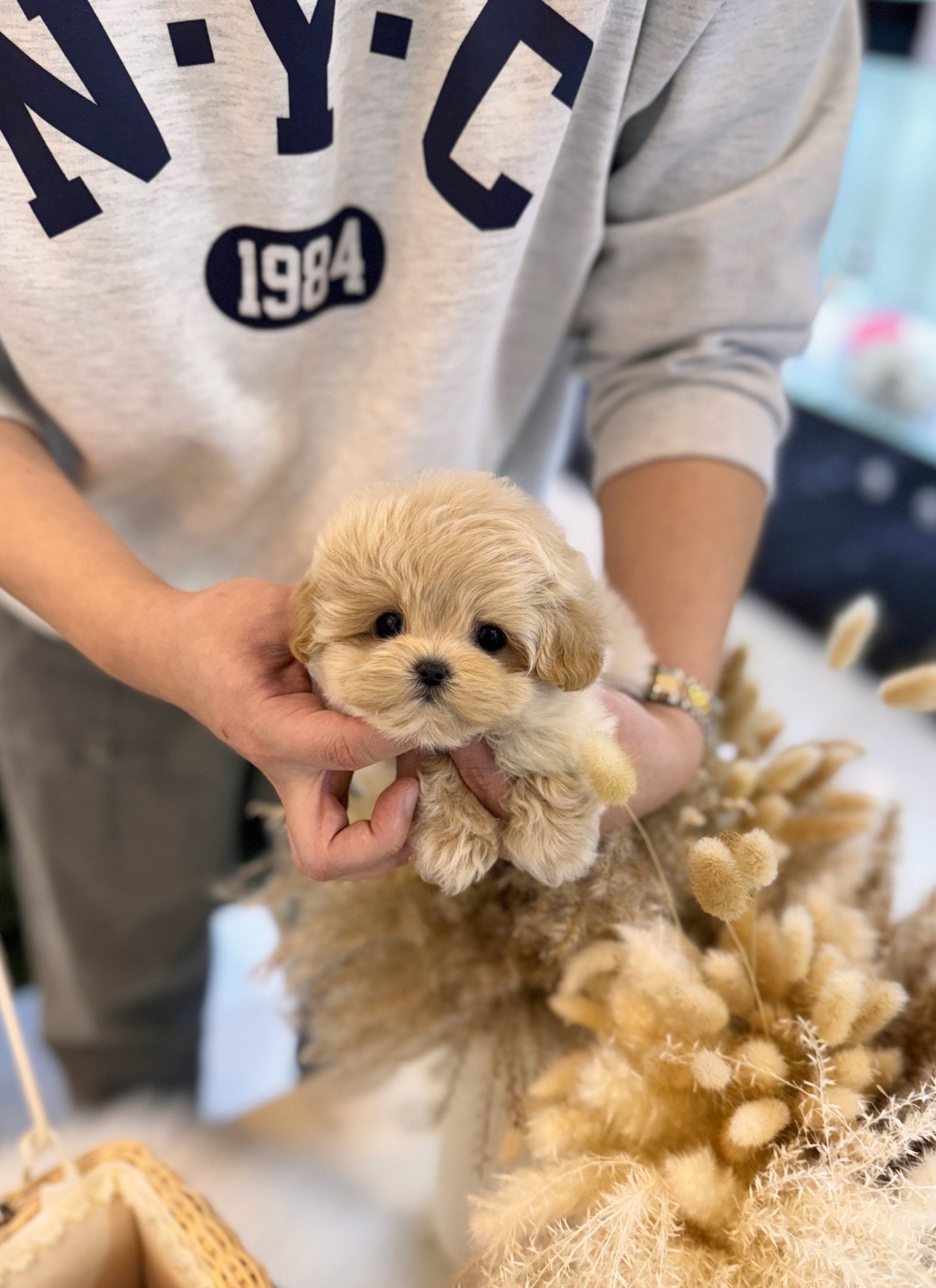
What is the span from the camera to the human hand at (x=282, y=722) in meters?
0.50

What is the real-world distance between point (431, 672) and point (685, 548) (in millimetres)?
358

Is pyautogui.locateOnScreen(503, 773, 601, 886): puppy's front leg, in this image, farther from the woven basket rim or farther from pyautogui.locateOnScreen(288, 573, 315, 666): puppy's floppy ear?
the woven basket rim

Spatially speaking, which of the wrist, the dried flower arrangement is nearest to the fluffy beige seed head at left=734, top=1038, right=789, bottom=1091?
the dried flower arrangement

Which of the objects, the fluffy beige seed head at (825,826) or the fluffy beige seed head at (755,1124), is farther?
the fluffy beige seed head at (825,826)

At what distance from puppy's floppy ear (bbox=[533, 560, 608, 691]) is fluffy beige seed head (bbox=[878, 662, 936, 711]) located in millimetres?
201

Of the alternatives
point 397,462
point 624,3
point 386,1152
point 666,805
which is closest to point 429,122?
point 624,3

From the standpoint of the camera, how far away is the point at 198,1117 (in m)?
0.90

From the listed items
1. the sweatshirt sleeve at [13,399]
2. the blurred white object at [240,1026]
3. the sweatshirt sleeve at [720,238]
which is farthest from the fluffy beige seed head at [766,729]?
the blurred white object at [240,1026]

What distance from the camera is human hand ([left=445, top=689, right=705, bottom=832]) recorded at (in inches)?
20.8

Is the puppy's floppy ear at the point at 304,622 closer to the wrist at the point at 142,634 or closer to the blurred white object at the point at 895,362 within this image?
the wrist at the point at 142,634

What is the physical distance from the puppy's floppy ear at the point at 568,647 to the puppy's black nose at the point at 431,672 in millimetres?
50

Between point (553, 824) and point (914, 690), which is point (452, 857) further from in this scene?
point (914, 690)

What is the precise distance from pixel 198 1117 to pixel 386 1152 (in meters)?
0.19

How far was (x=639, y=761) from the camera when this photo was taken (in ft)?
1.87
